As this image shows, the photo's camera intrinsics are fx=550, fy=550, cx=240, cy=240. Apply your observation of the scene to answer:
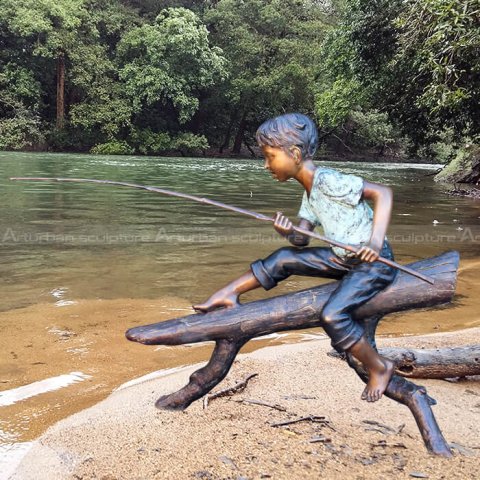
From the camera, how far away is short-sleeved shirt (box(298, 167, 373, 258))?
234 cm

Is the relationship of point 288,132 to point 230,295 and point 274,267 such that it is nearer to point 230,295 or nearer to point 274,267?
point 274,267

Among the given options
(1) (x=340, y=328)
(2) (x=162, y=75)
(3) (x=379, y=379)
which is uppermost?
(2) (x=162, y=75)

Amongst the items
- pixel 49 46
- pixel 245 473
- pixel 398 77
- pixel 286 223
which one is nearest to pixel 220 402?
pixel 245 473

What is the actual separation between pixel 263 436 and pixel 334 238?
111cm

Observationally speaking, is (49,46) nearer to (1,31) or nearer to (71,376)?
(1,31)

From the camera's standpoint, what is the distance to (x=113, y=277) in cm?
698

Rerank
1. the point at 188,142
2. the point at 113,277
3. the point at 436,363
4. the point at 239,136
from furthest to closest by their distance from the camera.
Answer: the point at 239,136, the point at 188,142, the point at 113,277, the point at 436,363

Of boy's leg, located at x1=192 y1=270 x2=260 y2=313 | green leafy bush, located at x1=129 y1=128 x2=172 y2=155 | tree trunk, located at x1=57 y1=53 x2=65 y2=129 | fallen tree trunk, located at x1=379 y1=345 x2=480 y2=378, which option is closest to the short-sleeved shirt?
boy's leg, located at x1=192 y1=270 x2=260 y2=313

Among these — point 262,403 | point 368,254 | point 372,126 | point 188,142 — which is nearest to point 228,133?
point 188,142

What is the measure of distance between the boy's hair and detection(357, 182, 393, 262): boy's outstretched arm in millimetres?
322

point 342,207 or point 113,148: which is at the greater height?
point 342,207

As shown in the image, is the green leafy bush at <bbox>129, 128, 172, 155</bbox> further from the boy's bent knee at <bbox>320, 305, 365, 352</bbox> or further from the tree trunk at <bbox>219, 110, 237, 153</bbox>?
the boy's bent knee at <bbox>320, 305, 365, 352</bbox>

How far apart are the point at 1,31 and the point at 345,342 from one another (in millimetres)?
41091

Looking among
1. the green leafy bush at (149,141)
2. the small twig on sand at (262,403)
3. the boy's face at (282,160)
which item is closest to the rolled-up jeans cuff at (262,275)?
the boy's face at (282,160)
